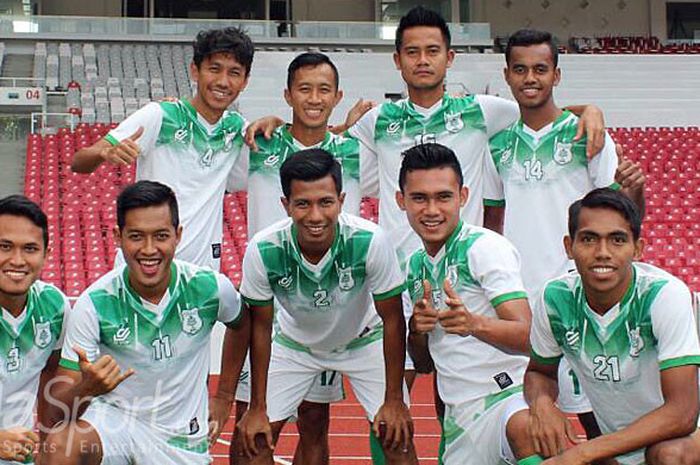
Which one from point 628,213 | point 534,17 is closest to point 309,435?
point 628,213

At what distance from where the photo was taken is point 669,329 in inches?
104

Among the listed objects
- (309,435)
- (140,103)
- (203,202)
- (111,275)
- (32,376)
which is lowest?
(309,435)

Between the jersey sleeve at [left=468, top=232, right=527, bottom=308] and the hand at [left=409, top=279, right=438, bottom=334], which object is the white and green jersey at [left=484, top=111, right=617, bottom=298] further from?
the hand at [left=409, top=279, right=438, bottom=334]

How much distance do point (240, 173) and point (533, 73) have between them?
1.29 metres

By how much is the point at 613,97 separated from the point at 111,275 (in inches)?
652

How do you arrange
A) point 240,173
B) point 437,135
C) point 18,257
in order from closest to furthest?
point 18,257
point 437,135
point 240,173

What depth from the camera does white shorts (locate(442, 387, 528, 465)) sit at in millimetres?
3002

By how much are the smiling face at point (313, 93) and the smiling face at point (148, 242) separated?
2.83 feet

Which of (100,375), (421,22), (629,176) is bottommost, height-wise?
(100,375)

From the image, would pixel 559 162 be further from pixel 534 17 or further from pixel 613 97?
pixel 534 17

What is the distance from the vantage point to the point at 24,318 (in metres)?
3.08

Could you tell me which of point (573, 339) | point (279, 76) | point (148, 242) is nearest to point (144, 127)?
point (148, 242)

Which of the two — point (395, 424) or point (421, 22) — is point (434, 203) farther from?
point (421, 22)

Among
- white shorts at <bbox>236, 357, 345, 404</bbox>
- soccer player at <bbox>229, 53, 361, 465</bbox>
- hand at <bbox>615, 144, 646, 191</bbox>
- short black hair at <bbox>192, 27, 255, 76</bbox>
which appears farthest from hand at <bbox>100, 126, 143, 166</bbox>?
hand at <bbox>615, 144, 646, 191</bbox>
